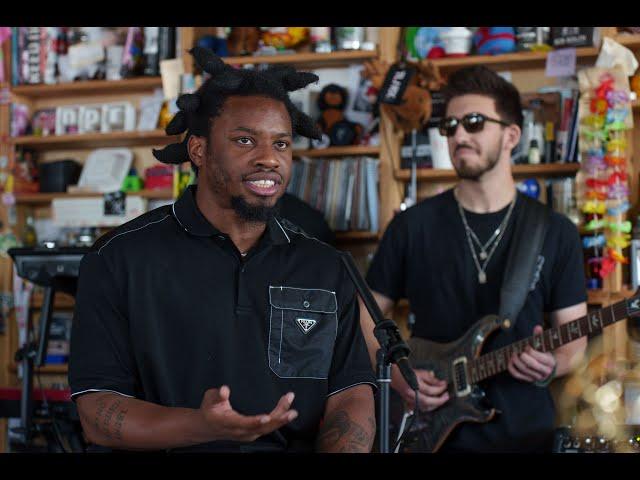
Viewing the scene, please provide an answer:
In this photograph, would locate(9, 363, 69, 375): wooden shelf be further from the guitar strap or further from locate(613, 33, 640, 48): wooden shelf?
locate(613, 33, 640, 48): wooden shelf

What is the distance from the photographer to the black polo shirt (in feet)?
6.40

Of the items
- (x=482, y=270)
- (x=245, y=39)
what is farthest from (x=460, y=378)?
(x=245, y=39)

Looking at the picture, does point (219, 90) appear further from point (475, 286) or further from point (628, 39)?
point (628, 39)

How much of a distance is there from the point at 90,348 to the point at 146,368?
0.40ft

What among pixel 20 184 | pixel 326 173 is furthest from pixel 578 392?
pixel 20 184

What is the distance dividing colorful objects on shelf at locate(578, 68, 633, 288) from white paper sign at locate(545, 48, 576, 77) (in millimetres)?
149

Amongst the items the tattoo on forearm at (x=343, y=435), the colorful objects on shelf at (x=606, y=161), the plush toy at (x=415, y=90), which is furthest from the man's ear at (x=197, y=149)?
the colorful objects on shelf at (x=606, y=161)

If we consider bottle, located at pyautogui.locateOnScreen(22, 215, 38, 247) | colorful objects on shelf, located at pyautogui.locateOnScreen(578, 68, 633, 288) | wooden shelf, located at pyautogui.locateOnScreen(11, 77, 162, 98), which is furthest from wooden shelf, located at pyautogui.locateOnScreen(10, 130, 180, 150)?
colorful objects on shelf, located at pyautogui.locateOnScreen(578, 68, 633, 288)

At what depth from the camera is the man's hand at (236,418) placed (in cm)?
156

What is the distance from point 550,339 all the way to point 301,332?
1229mm

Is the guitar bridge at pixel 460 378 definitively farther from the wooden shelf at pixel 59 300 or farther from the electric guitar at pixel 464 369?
the wooden shelf at pixel 59 300

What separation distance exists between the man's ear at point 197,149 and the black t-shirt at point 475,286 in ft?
4.36

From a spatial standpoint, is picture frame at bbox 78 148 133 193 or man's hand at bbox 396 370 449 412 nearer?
man's hand at bbox 396 370 449 412
